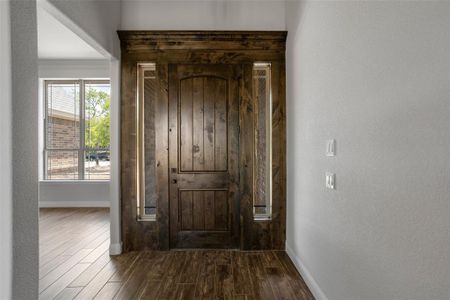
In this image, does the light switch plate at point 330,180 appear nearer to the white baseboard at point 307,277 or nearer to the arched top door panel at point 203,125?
the white baseboard at point 307,277

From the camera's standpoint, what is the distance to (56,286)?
9.03ft

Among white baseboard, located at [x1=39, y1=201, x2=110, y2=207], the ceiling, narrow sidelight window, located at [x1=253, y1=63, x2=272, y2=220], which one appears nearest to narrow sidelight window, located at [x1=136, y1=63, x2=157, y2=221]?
narrow sidelight window, located at [x1=253, y1=63, x2=272, y2=220]

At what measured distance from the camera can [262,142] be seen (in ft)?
12.3

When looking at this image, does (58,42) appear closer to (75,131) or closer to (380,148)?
(75,131)

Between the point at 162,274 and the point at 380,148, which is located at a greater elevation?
the point at 380,148

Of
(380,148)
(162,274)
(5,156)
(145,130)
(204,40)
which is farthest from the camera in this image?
(145,130)

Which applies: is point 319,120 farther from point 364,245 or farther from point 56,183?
point 56,183

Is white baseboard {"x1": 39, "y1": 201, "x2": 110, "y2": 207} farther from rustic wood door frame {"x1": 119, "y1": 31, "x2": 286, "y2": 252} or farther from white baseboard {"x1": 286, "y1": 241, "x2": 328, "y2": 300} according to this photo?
white baseboard {"x1": 286, "y1": 241, "x2": 328, "y2": 300}

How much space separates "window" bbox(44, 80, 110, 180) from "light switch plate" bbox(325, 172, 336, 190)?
17.3 ft

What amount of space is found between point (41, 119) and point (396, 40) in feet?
22.4

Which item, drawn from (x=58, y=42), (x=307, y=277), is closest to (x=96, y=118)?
(x=58, y=42)

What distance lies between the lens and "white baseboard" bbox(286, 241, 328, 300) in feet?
7.99

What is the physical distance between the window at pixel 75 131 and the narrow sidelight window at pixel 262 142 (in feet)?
12.9

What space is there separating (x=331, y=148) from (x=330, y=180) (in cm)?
24
